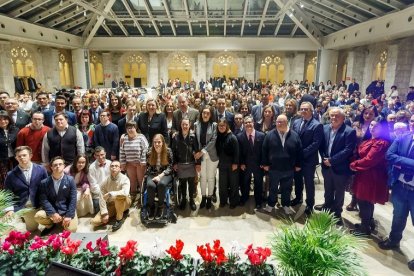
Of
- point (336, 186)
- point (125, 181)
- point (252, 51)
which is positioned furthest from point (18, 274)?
point (252, 51)

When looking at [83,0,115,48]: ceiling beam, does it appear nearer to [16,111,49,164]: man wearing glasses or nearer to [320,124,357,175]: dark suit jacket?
[16,111,49,164]: man wearing glasses

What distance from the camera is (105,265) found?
2.22m

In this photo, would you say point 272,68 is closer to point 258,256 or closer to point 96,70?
point 96,70

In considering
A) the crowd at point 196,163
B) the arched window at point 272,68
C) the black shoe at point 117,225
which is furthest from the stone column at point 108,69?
the black shoe at point 117,225

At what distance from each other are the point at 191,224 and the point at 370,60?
15196 mm

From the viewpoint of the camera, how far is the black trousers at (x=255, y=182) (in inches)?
176

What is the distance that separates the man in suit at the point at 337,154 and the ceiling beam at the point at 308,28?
42.9ft

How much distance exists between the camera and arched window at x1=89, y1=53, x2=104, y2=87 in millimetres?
21959

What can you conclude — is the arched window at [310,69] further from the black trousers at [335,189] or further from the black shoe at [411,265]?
the black shoe at [411,265]

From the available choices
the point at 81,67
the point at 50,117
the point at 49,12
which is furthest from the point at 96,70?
the point at 50,117

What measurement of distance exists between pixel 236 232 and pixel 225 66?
19977 millimetres

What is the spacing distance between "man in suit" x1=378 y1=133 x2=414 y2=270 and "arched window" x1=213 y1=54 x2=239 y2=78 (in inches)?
779

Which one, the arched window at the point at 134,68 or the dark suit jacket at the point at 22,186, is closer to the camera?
the dark suit jacket at the point at 22,186

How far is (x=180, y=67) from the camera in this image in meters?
22.9
